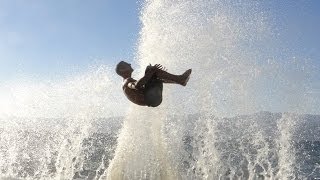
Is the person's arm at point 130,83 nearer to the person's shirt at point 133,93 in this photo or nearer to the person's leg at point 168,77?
the person's shirt at point 133,93

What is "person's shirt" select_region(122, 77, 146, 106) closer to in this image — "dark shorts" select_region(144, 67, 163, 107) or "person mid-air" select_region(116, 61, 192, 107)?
"person mid-air" select_region(116, 61, 192, 107)

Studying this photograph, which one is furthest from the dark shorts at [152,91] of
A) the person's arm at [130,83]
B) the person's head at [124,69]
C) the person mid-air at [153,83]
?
the person's head at [124,69]

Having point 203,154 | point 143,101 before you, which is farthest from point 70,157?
point 143,101

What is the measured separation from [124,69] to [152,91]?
5.38 ft

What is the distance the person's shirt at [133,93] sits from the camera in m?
10.8

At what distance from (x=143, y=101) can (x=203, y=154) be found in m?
8.54

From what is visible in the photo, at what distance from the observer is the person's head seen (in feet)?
38.8

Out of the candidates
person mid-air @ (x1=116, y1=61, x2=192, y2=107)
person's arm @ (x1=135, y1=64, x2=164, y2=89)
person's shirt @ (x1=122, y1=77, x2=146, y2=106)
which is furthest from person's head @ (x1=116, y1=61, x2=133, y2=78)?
person's arm @ (x1=135, y1=64, x2=164, y2=89)

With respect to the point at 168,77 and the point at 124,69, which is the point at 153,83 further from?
the point at 124,69

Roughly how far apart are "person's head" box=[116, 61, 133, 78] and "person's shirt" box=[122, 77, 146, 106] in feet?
1.06

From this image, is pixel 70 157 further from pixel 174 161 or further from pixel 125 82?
pixel 125 82

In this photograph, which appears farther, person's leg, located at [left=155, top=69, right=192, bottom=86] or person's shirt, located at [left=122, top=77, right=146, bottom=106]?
person's shirt, located at [left=122, top=77, right=146, bottom=106]

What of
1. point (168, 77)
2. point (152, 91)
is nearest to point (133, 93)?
point (152, 91)

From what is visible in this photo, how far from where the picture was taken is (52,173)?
21.0 m
